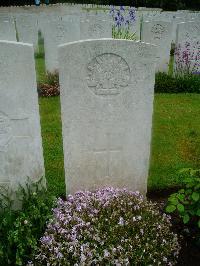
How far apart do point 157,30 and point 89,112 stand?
19.6 feet

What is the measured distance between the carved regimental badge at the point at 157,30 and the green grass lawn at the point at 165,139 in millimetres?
1689

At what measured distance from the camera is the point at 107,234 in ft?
9.86

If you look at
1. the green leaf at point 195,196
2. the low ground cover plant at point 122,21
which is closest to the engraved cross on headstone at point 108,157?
the green leaf at point 195,196

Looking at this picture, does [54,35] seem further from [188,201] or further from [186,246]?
[186,246]

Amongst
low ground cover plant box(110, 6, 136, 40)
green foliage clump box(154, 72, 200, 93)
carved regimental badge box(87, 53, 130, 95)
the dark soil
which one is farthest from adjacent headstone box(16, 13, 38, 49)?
the dark soil

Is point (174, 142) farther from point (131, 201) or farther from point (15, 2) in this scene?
point (15, 2)

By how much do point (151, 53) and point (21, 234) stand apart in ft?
6.37

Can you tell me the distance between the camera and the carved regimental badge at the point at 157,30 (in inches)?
338

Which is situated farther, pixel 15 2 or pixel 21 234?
pixel 15 2

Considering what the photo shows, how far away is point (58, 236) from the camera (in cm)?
303

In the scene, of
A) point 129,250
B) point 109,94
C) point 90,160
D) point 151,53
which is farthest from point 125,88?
point 129,250

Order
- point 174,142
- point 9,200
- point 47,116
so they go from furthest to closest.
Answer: point 47,116 < point 174,142 < point 9,200

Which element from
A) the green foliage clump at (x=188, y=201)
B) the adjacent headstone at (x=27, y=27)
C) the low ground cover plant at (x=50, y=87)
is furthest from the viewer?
the adjacent headstone at (x=27, y=27)

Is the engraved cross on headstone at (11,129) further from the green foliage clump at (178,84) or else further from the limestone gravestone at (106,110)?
the green foliage clump at (178,84)
